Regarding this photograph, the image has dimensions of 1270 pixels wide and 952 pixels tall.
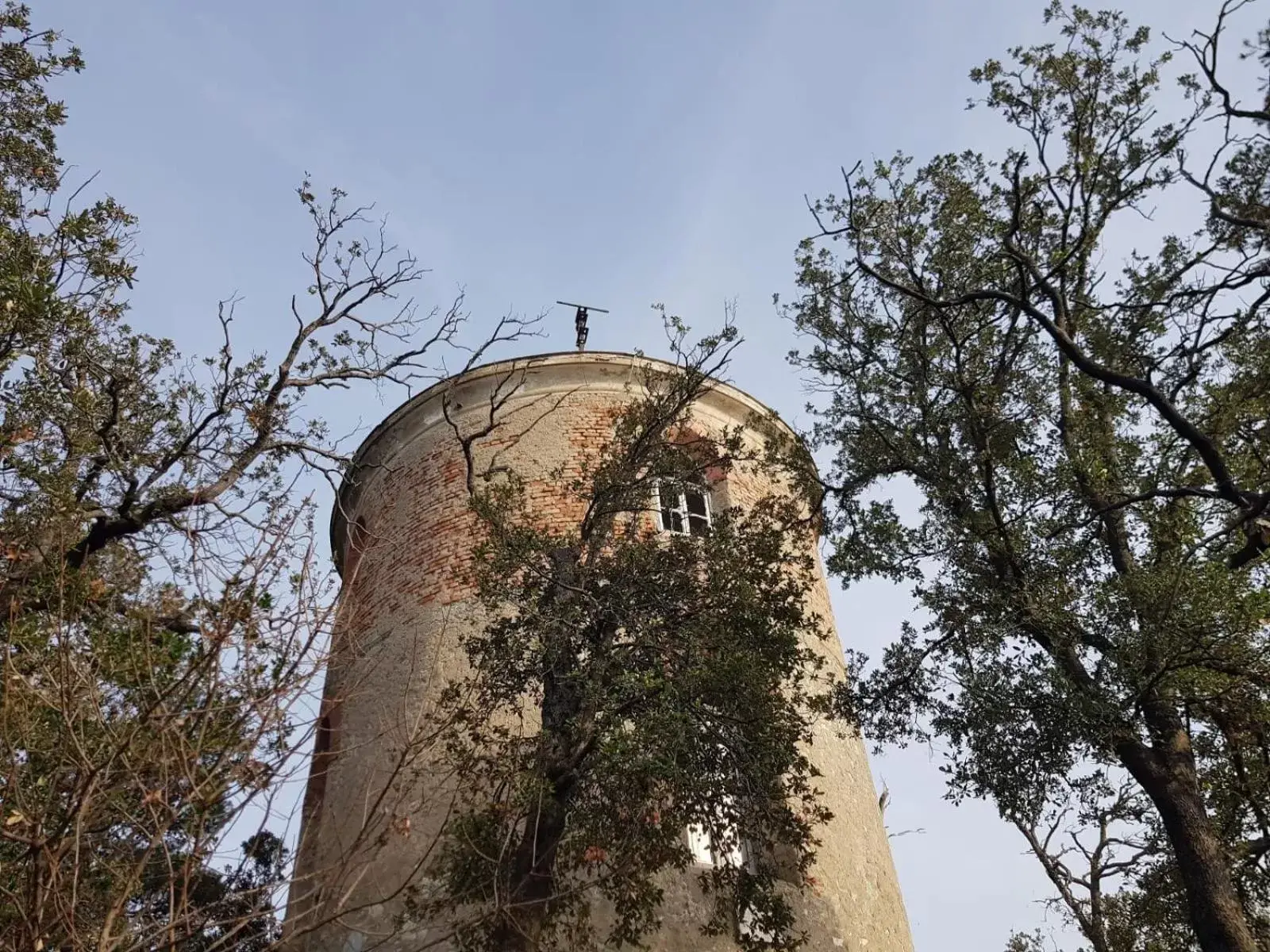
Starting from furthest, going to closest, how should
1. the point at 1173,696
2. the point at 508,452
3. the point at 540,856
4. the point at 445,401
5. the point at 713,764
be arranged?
the point at 508,452 < the point at 445,401 < the point at 1173,696 < the point at 713,764 < the point at 540,856

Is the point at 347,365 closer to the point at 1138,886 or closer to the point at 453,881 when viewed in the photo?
the point at 453,881

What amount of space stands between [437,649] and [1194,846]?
18.9 ft

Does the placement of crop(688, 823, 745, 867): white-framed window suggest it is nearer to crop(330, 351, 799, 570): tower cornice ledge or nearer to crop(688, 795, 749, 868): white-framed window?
crop(688, 795, 749, 868): white-framed window

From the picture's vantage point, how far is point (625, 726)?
282 inches

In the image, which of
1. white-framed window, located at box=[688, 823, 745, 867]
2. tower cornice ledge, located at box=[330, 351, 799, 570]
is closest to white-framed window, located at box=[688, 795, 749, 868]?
white-framed window, located at box=[688, 823, 745, 867]

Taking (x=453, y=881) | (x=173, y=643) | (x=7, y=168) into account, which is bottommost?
(x=453, y=881)

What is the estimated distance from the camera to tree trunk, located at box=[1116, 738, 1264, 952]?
6492 mm

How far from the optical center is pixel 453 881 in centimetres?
658

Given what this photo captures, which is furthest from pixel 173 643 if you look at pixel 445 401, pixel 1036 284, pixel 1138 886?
pixel 1138 886

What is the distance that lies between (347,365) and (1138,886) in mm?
9339

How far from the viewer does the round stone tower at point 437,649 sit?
26.4ft

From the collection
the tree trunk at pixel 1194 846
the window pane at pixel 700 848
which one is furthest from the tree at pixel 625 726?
the tree trunk at pixel 1194 846

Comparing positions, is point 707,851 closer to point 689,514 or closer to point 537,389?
point 689,514

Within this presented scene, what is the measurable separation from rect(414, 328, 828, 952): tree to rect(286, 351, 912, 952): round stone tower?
50cm
